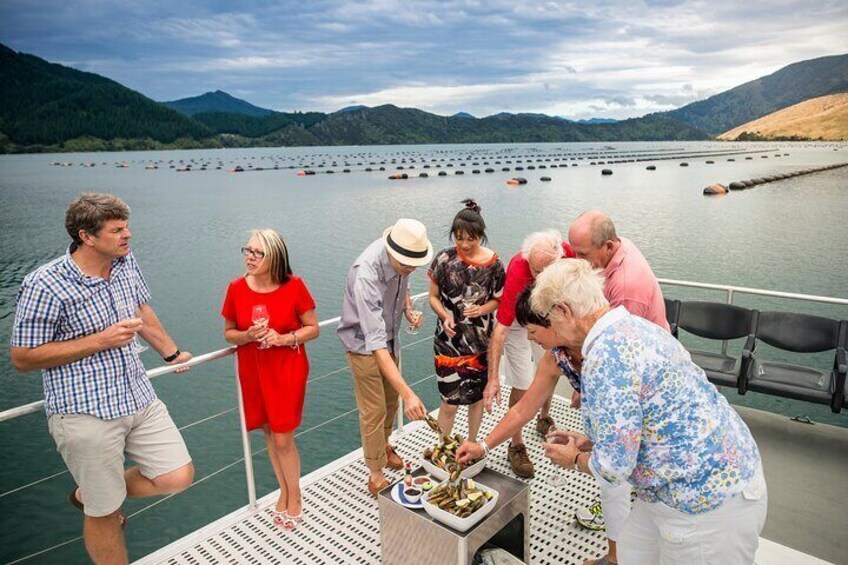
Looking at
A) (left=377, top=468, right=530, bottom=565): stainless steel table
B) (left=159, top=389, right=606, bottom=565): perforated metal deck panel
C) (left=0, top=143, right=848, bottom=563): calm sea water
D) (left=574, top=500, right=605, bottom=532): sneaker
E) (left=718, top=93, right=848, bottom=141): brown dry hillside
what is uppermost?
(left=718, top=93, right=848, bottom=141): brown dry hillside

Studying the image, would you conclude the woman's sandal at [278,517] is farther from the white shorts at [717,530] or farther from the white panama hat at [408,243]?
the white shorts at [717,530]

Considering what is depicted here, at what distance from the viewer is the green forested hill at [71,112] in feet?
467

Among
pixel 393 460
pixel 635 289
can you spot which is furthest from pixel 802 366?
pixel 393 460

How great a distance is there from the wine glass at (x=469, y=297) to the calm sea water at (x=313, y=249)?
5.30 ft

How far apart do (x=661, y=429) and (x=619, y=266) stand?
1328 mm

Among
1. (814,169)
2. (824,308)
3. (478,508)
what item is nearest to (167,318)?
(478,508)

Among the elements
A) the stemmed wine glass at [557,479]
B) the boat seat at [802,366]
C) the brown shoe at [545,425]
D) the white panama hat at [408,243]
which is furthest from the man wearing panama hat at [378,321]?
the boat seat at [802,366]

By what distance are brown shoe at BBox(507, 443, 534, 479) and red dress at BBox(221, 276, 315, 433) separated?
170 centimetres

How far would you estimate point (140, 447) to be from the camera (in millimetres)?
2811

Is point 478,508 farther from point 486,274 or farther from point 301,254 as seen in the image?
point 301,254

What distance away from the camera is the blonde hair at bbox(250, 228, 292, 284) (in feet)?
10.1

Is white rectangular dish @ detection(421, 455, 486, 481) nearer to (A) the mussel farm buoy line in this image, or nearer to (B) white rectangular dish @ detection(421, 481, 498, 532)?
(B) white rectangular dish @ detection(421, 481, 498, 532)

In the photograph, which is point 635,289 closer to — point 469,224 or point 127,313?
point 469,224

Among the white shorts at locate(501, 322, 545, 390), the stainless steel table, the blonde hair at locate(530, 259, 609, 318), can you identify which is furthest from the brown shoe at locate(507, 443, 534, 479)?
the blonde hair at locate(530, 259, 609, 318)
